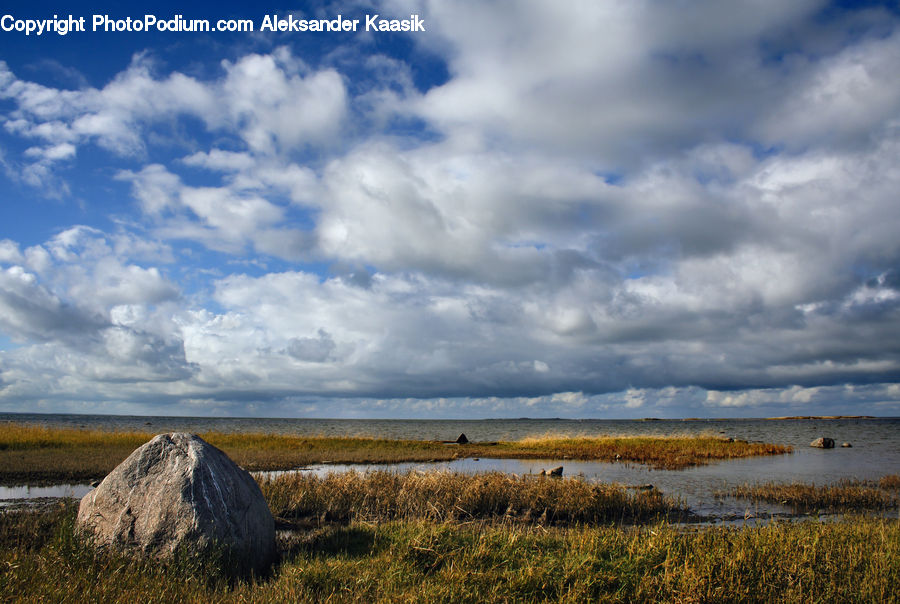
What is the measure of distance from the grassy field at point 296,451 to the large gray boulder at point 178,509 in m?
15.5

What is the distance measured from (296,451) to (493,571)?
31.6 meters

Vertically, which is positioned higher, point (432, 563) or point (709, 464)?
point (432, 563)

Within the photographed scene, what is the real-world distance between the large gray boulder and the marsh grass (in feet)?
15.6

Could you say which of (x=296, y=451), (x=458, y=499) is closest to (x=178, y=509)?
(x=458, y=499)

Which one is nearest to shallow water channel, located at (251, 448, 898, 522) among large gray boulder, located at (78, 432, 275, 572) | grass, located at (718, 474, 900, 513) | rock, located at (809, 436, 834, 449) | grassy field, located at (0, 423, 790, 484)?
grass, located at (718, 474, 900, 513)

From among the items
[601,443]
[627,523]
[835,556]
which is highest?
[835,556]

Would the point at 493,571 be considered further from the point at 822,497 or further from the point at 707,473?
the point at 707,473

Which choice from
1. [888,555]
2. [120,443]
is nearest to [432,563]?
[888,555]

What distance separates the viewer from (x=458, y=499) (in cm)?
1605

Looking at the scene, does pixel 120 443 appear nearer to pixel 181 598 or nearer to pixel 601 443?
pixel 181 598

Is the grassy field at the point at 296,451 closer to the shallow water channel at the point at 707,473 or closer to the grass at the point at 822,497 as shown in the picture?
the shallow water channel at the point at 707,473

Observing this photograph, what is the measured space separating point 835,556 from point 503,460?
2783 cm

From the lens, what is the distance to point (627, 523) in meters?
16.1

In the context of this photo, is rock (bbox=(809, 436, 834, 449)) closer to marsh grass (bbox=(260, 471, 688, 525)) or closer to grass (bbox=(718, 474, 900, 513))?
grass (bbox=(718, 474, 900, 513))
